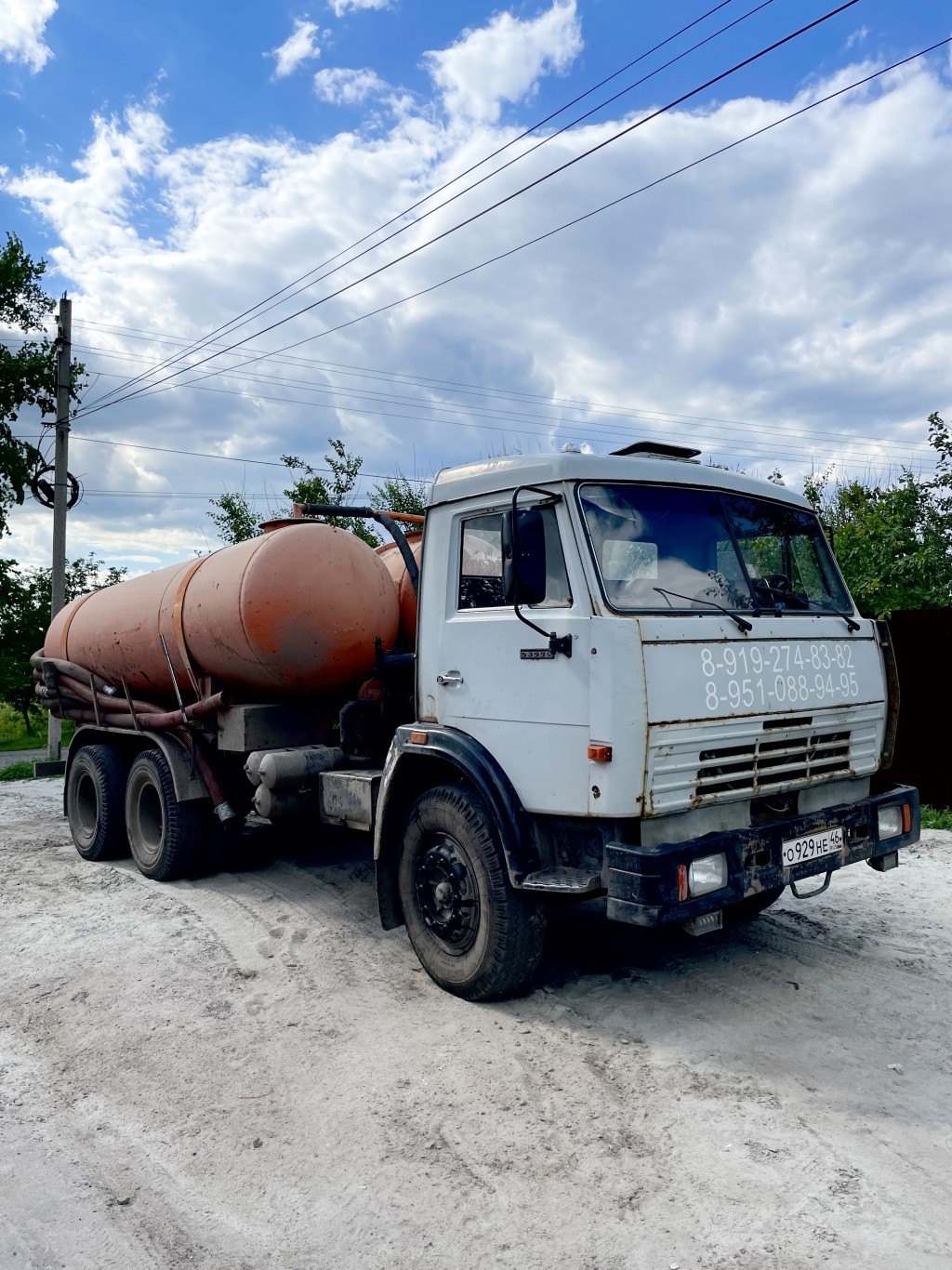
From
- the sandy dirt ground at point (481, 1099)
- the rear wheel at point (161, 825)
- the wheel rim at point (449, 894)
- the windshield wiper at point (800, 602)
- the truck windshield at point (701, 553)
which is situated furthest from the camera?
the rear wheel at point (161, 825)

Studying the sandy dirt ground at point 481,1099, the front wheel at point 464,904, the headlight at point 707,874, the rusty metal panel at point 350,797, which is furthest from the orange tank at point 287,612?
the headlight at point 707,874

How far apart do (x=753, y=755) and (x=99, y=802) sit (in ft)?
20.1

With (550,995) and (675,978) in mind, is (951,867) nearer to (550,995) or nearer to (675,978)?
(675,978)

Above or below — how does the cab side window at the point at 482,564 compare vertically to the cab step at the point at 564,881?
above

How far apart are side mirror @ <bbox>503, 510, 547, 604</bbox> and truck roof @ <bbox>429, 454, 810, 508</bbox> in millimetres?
223

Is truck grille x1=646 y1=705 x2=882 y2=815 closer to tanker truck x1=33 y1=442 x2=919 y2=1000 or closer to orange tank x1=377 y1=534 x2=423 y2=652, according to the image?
tanker truck x1=33 y1=442 x2=919 y2=1000

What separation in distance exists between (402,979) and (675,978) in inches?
56.9

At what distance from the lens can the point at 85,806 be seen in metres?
8.80

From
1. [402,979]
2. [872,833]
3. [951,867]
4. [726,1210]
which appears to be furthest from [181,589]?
[951,867]

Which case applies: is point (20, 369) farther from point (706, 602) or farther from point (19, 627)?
point (706, 602)

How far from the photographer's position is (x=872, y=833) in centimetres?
485

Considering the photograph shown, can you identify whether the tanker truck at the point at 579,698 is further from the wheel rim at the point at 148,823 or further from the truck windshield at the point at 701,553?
the wheel rim at the point at 148,823

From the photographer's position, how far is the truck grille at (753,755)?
3.98 m

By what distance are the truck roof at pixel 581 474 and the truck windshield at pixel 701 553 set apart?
5 cm
